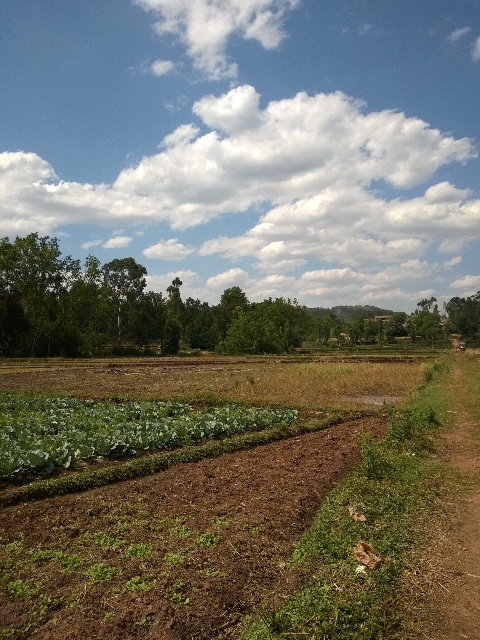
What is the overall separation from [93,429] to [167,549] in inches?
292

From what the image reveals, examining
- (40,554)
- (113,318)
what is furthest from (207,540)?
(113,318)

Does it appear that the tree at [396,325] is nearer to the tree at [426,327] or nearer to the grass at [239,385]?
the tree at [426,327]

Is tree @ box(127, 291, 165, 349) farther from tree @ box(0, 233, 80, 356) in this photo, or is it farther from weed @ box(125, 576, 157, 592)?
weed @ box(125, 576, 157, 592)

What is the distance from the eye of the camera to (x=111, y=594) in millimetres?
4762

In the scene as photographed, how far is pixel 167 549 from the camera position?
5758mm

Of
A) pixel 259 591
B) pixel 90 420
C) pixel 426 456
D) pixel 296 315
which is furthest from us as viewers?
pixel 296 315

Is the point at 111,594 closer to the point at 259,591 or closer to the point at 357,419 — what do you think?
the point at 259,591

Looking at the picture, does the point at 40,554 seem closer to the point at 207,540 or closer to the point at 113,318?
the point at 207,540

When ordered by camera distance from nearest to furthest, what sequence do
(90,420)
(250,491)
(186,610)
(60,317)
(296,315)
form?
(186,610) → (250,491) → (90,420) → (60,317) → (296,315)

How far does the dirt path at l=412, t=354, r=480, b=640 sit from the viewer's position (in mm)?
4477

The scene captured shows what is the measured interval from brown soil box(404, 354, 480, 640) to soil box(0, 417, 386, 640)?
1.12ft

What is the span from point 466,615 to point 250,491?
395cm

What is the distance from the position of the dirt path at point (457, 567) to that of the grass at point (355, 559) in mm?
302

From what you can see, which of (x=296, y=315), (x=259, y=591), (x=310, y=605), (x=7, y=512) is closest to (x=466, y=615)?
(x=310, y=605)
